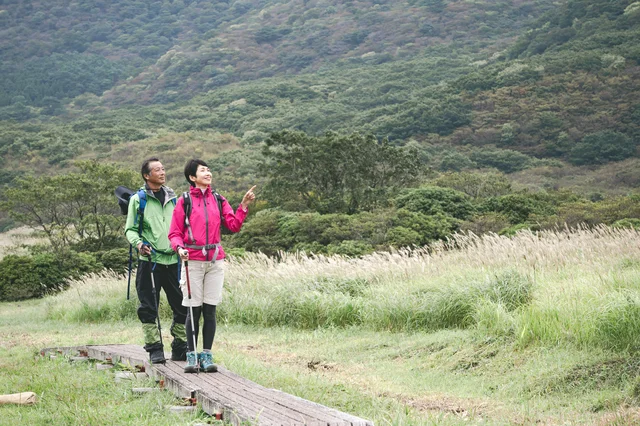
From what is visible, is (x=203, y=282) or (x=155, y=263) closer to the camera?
(x=203, y=282)

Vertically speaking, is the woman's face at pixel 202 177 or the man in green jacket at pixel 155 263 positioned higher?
the woman's face at pixel 202 177

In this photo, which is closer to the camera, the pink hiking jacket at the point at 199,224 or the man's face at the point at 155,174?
the pink hiking jacket at the point at 199,224

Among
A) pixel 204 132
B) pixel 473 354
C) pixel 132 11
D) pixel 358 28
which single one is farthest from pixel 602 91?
pixel 132 11

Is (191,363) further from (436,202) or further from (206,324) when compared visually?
(436,202)

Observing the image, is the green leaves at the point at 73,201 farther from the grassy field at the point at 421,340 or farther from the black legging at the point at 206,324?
the black legging at the point at 206,324

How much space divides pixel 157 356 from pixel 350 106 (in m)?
85.2

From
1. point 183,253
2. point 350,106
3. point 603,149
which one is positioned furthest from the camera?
point 350,106

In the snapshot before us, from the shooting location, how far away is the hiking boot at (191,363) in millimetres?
6609

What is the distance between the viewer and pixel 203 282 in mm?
6805

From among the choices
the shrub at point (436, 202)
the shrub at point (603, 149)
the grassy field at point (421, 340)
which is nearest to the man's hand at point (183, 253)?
the grassy field at point (421, 340)

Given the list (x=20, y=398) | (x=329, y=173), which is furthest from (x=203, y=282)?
(x=329, y=173)

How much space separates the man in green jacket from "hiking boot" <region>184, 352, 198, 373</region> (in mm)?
575

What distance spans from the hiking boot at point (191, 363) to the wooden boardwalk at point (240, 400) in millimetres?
72

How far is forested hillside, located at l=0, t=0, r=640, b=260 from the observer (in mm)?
25875
